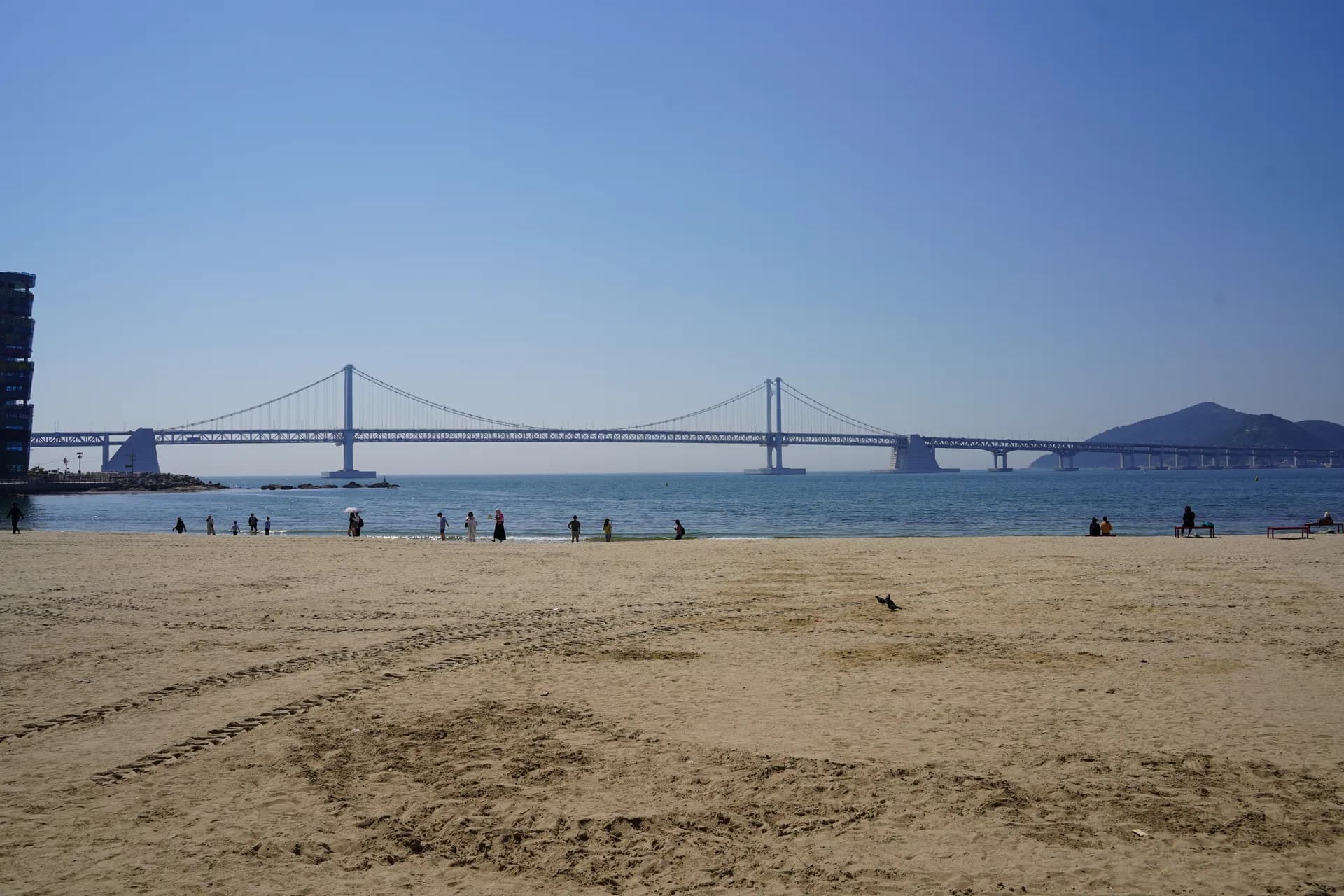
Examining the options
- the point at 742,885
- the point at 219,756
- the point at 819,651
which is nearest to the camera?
the point at 742,885

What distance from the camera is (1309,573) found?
47.2 feet

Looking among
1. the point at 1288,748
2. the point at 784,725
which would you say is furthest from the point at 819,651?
the point at 1288,748

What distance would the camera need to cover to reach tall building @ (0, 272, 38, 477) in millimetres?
72500

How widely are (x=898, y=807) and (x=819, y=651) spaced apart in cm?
396

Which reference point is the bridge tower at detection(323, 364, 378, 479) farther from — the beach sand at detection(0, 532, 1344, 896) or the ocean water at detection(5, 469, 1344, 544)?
the beach sand at detection(0, 532, 1344, 896)

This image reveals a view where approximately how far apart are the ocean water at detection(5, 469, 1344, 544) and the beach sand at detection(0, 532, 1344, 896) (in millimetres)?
19860

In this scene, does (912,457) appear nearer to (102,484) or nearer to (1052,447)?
(1052,447)

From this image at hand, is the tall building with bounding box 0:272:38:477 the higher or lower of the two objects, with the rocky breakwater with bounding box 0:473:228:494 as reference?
higher

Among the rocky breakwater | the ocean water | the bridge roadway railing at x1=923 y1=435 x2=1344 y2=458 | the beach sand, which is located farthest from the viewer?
Result: the bridge roadway railing at x1=923 y1=435 x2=1344 y2=458

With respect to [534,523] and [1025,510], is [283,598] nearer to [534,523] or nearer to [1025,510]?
[534,523]

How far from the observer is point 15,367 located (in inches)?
2886

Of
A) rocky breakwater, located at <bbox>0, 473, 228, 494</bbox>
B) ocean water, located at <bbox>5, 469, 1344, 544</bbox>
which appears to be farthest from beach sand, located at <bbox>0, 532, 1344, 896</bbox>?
rocky breakwater, located at <bbox>0, 473, 228, 494</bbox>

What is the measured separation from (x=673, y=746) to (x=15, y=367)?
8818 cm

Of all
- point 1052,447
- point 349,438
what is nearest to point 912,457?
point 1052,447
